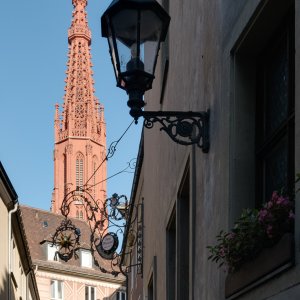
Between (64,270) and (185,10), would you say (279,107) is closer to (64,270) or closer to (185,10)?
(185,10)

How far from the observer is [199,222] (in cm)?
746

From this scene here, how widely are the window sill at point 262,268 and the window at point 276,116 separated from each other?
0.41 meters

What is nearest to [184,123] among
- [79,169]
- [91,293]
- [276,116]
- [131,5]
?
[131,5]

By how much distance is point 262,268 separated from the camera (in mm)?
4883

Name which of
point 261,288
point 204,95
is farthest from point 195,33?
point 261,288

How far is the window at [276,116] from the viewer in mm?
5184

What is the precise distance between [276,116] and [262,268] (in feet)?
3.31

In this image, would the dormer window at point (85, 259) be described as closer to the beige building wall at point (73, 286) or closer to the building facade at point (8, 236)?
the beige building wall at point (73, 286)

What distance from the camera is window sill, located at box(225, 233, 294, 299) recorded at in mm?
4457

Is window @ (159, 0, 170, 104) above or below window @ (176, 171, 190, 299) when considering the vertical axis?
above

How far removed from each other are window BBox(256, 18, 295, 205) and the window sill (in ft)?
1.34

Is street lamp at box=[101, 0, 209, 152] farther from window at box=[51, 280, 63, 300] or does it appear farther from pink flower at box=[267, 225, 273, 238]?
window at box=[51, 280, 63, 300]

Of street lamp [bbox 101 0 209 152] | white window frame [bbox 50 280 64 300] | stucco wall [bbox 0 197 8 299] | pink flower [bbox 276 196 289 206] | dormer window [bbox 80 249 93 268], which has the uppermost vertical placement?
dormer window [bbox 80 249 93 268]

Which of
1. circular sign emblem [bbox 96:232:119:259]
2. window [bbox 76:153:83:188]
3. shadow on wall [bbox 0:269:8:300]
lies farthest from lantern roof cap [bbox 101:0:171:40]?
window [bbox 76:153:83:188]
